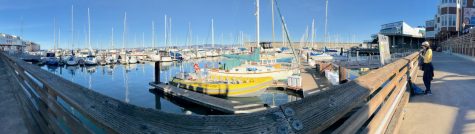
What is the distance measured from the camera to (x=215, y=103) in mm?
15445

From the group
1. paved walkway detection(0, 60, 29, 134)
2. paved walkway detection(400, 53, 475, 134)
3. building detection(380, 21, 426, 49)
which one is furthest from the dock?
building detection(380, 21, 426, 49)

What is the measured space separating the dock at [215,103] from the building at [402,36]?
6016cm

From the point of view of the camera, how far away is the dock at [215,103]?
1374cm

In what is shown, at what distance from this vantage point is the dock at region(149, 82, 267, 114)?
13741 mm

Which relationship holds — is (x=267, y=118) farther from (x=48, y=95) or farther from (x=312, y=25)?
(x=312, y=25)

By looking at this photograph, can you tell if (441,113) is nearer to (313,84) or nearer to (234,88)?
(313,84)

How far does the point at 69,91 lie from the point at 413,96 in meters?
7.74

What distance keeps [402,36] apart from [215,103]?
221 ft

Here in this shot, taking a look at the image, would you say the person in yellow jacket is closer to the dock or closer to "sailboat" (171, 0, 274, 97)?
the dock

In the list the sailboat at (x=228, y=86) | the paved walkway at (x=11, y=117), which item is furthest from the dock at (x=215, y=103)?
the paved walkway at (x=11, y=117)

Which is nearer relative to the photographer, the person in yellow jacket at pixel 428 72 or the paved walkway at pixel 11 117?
the paved walkway at pixel 11 117

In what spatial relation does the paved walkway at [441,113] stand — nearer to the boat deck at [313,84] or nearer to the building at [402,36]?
the boat deck at [313,84]

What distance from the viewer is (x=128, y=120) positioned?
1.71m

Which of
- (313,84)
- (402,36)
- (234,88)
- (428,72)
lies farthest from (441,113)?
(402,36)
